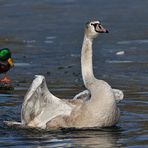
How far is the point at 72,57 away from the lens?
17812 millimetres

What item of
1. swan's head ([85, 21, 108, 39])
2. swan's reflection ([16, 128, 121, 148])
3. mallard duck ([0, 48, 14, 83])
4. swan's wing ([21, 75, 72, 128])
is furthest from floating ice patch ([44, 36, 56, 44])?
swan's reflection ([16, 128, 121, 148])

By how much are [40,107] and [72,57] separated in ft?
19.0

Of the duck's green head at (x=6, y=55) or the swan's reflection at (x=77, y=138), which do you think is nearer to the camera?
the swan's reflection at (x=77, y=138)

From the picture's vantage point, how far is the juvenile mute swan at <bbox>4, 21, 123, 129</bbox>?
38.1 ft

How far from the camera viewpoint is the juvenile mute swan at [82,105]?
38.1ft

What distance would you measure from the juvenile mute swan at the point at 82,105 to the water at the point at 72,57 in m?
0.18

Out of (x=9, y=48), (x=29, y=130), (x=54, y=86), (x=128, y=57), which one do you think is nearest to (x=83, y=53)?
(x=29, y=130)

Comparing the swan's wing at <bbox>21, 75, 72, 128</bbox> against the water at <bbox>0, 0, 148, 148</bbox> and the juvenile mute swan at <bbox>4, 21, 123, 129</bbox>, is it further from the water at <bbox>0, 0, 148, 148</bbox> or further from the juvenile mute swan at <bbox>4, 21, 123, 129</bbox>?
the water at <bbox>0, 0, 148, 148</bbox>

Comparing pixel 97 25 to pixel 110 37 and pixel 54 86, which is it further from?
pixel 110 37

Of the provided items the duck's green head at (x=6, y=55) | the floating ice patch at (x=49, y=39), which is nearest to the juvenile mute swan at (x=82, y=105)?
the duck's green head at (x=6, y=55)

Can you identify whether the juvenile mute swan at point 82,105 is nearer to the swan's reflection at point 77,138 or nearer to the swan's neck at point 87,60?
the swan's neck at point 87,60

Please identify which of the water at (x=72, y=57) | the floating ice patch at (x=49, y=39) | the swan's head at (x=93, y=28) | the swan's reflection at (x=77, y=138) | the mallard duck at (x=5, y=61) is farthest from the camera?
the floating ice patch at (x=49, y=39)

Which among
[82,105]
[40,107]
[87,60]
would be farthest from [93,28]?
[40,107]

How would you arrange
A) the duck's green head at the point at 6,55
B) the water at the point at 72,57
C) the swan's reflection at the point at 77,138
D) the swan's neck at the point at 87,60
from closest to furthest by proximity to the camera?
the swan's reflection at the point at 77,138 → the water at the point at 72,57 → the swan's neck at the point at 87,60 → the duck's green head at the point at 6,55
